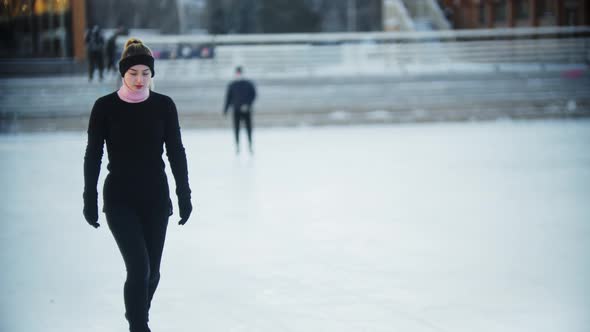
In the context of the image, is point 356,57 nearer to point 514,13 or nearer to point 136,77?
point 514,13

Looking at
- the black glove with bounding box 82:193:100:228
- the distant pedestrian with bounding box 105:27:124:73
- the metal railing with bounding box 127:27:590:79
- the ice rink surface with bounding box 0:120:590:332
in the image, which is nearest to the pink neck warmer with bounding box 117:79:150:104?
the black glove with bounding box 82:193:100:228

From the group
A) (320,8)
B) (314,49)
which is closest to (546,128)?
(314,49)

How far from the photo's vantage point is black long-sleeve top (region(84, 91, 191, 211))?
11.3 feet

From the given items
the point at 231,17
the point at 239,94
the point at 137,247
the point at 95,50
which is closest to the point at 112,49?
the point at 95,50

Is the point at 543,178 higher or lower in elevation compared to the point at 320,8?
lower

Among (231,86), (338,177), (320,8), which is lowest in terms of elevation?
(338,177)

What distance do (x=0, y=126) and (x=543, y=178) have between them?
13.7m

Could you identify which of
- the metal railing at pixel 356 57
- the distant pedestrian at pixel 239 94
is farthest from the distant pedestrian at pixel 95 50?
the distant pedestrian at pixel 239 94

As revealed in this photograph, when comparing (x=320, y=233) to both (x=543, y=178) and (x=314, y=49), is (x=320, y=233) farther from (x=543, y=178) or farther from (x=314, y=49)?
(x=314, y=49)

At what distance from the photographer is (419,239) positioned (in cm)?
650

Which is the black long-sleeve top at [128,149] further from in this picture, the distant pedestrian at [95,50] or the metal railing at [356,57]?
the metal railing at [356,57]

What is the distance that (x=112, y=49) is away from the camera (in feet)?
72.4

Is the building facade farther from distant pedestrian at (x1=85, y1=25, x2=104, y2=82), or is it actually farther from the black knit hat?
the black knit hat

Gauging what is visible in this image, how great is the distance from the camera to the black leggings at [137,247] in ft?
11.3
